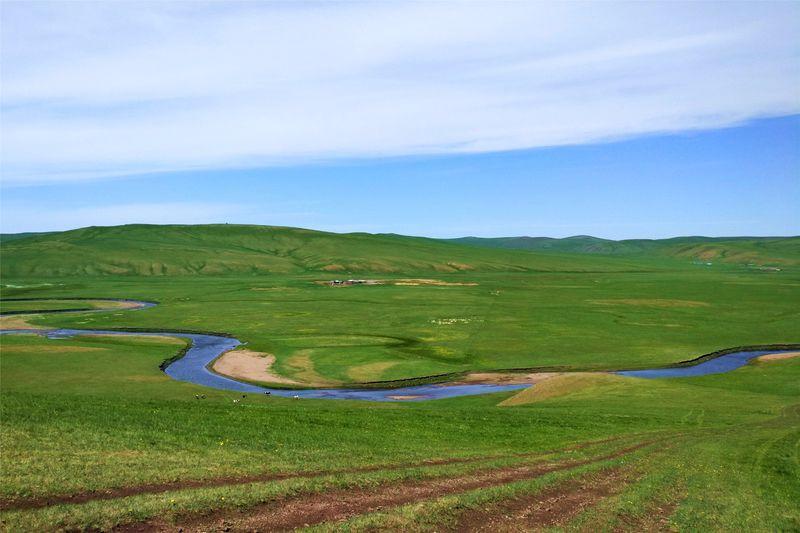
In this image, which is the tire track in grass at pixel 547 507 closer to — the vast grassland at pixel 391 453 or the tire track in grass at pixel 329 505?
the vast grassland at pixel 391 453

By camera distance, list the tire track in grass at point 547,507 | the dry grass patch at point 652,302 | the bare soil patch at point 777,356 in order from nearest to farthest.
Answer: the tire track in grass at point 547,507 < the bare soil patch at point 777,356 < the dry grass patch at point 652,302

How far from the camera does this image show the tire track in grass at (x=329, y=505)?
18844mm

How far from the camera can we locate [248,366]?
84.4 m

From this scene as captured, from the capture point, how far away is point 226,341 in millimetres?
110125

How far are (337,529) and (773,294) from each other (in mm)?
199719

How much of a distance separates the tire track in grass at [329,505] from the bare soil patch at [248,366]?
5159 cm

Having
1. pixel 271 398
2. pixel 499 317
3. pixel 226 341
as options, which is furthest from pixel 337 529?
pixel 499 317

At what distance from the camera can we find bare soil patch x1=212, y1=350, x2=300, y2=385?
77.0m

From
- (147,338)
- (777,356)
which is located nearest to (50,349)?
(147,338)

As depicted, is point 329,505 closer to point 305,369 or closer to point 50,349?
point 305,369

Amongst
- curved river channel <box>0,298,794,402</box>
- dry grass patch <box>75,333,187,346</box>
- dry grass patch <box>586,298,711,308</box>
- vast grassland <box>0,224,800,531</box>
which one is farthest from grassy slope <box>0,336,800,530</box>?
dry grass patch <box>586,298,711,308</box>

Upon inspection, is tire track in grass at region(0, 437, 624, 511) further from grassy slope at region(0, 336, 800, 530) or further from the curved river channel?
the curved river channel

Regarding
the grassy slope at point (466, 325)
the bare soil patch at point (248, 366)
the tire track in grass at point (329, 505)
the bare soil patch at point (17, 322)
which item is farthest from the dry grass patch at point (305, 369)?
the bare soil patch at point (17, 322)

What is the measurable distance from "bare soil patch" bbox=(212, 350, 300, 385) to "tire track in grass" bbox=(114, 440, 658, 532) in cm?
5159
